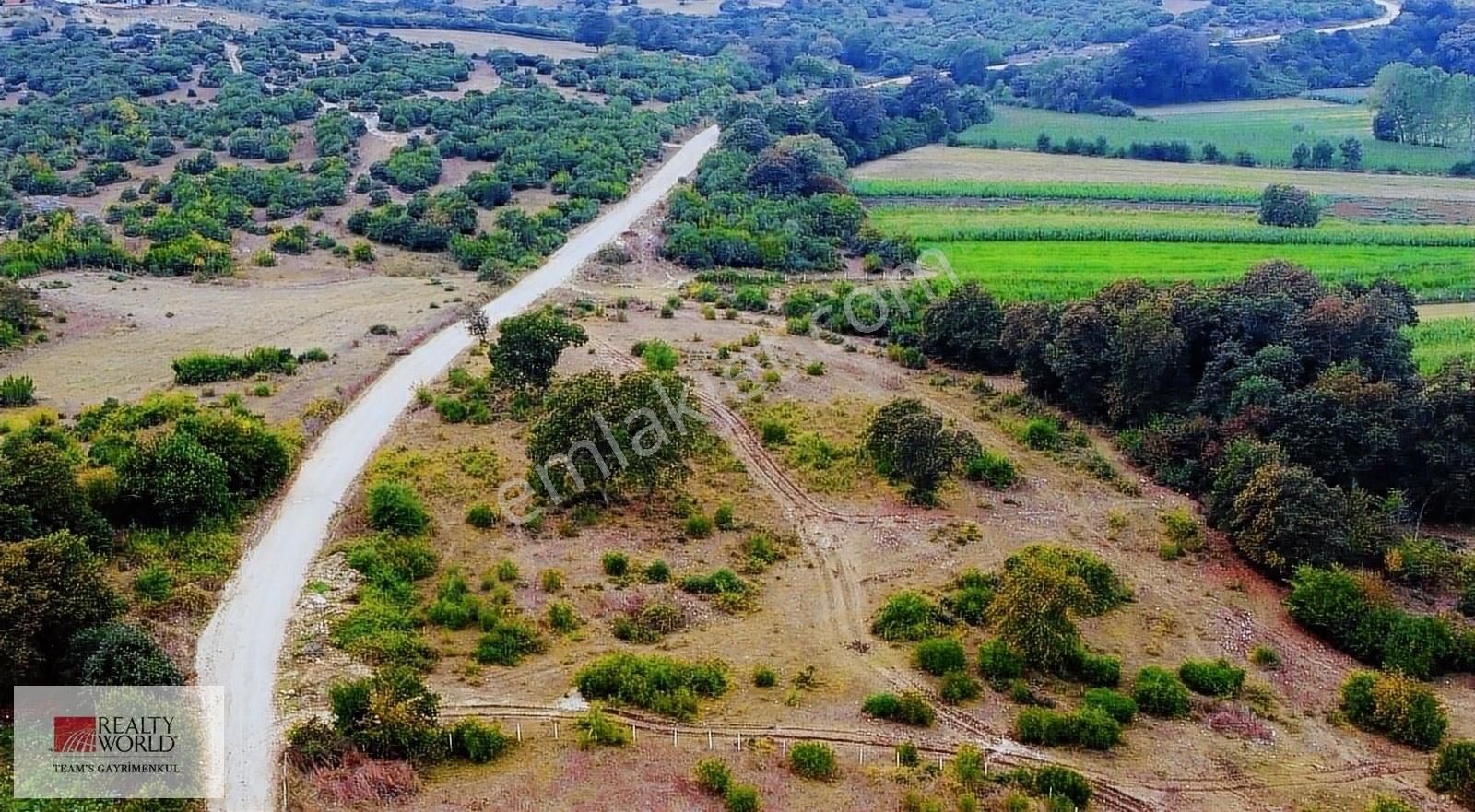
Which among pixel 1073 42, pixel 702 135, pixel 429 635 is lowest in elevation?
pixel 429 635

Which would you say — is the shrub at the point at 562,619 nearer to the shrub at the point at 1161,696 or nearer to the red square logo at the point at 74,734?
the red square logo at the point at 74,734

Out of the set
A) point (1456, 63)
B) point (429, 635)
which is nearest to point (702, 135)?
point (429, 635)

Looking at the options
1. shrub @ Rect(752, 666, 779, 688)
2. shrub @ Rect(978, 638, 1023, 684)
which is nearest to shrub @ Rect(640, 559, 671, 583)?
shrub @ Rect(752, 666, 779, 688)

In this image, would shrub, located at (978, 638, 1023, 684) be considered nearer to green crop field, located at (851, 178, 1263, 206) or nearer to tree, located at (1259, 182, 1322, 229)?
tree, located at (1259, 182, 1322, 229)

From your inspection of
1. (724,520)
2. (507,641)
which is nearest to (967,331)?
(724,520)

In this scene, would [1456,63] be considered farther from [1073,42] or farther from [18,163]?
[18,163]

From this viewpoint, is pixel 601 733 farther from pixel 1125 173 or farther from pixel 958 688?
pixel 1125 173

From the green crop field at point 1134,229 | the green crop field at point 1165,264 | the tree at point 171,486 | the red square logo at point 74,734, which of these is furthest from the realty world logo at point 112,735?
the green crop field at point 1134,229
